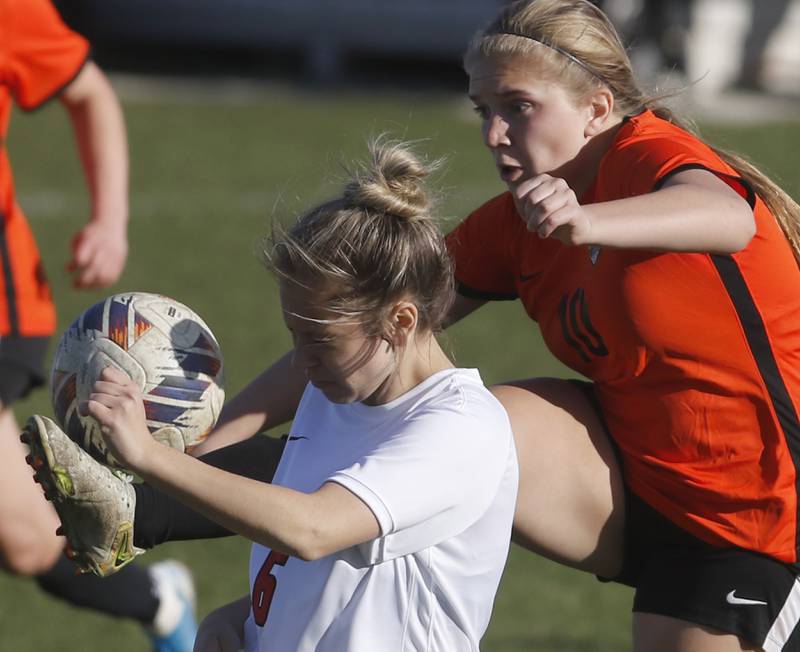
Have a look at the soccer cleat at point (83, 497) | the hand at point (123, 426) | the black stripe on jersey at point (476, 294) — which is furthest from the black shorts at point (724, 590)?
the hand at point (123, 426)

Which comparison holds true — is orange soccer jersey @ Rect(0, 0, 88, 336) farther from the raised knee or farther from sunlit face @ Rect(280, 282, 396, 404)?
sunlit face @ Rect(280, 282, 396, 404)

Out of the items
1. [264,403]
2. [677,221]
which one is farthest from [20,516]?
[677,221]

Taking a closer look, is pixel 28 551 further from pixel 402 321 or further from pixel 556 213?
pixel 556 213

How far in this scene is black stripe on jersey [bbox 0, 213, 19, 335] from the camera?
13.4 ft

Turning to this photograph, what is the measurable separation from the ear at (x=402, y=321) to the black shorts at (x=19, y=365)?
1.77m

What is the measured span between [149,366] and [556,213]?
0.98 m

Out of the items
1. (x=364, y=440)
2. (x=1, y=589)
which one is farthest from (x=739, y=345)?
(x=1, y=589)

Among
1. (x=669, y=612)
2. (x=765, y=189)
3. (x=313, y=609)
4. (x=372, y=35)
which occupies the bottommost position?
(x=372, y=35)

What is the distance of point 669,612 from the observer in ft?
10.0

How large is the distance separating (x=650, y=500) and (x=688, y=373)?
323mm

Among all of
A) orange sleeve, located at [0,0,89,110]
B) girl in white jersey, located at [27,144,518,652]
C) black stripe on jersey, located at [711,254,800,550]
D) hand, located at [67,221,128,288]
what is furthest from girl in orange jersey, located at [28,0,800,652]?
orange sleeve, located at [0,0,89,110]

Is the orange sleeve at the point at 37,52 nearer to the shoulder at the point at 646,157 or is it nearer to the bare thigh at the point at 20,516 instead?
the bare thigh at the point at 20,516

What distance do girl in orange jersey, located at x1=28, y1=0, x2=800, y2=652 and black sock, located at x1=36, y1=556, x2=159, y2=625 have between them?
129 cm

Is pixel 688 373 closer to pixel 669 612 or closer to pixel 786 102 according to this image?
pixel 669 612
